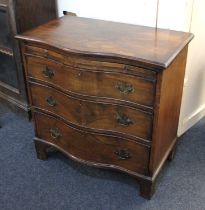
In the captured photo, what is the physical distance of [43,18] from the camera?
84.1 inches

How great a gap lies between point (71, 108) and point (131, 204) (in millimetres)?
603

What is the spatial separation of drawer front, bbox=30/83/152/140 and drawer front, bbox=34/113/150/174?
2.6 inches

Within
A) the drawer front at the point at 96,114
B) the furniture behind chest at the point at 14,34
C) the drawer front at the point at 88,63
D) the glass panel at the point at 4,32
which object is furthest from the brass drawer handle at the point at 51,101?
the glass panel at the point at 4,32

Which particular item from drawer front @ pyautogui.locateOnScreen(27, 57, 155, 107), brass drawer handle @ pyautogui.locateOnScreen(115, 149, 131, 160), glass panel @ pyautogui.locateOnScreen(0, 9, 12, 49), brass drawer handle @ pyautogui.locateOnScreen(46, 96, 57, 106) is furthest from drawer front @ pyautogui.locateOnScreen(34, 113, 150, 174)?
glass panel @ pyautogui.locateOnScreen(0, 9, 12, 49)

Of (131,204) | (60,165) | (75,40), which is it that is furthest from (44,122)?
(131,204)

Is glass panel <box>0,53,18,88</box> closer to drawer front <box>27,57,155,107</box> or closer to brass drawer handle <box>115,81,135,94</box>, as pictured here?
drawer front <box>27,57,155,107</box>

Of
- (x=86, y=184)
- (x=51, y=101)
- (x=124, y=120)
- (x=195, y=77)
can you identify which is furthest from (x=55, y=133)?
(x=195, y=77)

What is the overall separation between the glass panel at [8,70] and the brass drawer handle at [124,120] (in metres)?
1.05

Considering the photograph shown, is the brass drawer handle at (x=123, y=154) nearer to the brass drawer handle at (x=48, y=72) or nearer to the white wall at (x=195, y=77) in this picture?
the brass drawer handle at (x=48, y=72)

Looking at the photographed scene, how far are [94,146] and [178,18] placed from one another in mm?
838

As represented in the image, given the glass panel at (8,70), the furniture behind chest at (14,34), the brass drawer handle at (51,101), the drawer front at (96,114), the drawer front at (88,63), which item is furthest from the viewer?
the glass panel at (8,70)

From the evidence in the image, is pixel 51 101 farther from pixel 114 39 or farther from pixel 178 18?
pixel 178 18

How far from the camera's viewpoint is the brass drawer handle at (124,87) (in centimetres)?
142

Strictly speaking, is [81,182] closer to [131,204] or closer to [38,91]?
[131,204]
